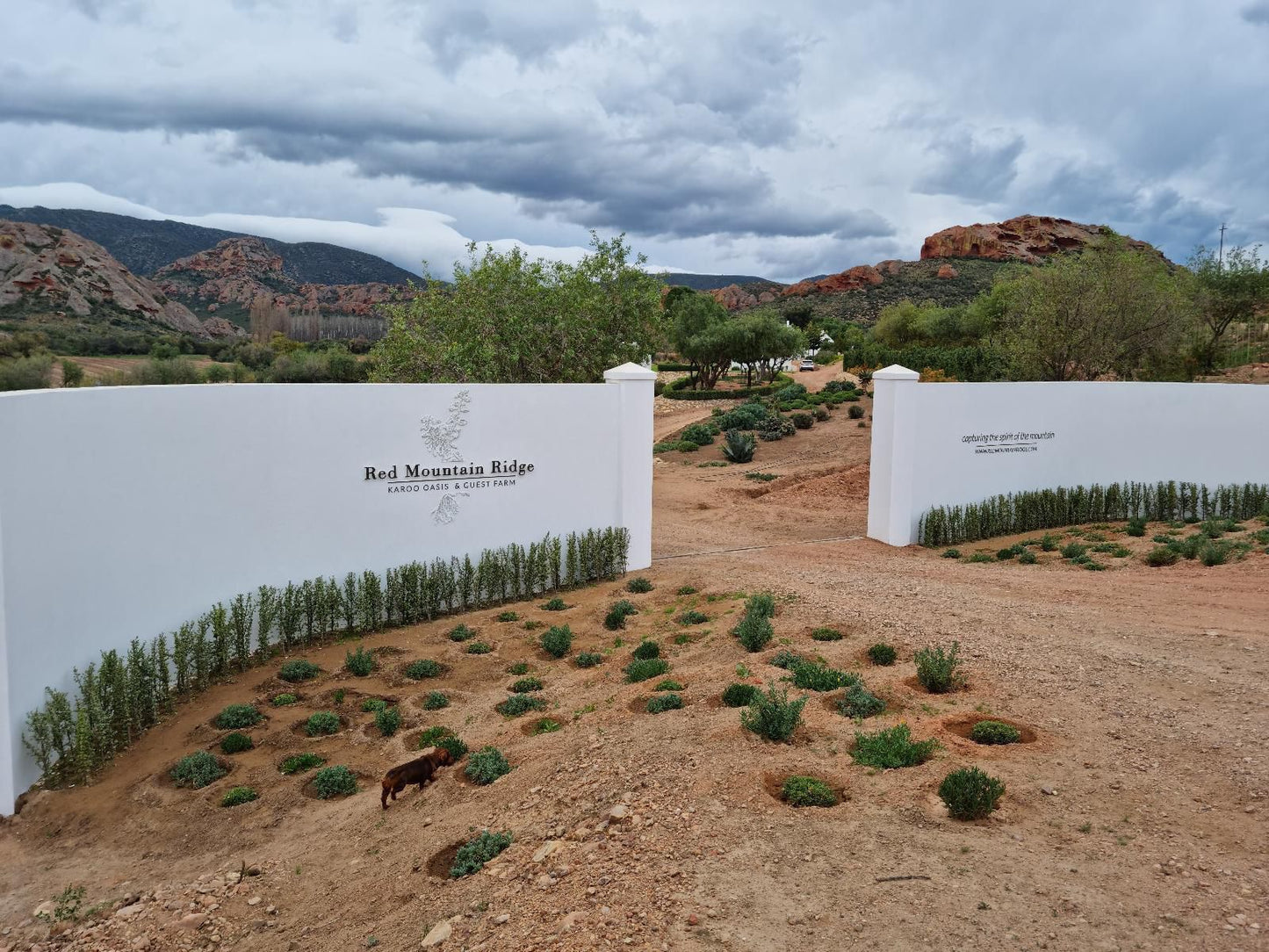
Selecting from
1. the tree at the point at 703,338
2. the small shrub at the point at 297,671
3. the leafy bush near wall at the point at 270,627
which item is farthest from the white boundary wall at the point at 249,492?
the tree at the point at 703,338

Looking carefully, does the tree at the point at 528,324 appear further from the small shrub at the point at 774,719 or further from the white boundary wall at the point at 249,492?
the small shrub at the point at 774,719

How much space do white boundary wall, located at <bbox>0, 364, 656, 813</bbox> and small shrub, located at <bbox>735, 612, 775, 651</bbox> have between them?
3.98 m

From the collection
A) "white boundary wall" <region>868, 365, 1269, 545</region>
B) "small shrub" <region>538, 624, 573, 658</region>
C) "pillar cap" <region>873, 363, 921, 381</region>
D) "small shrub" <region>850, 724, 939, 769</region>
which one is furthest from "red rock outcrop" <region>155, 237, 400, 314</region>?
"small shrub" <region>850, 724, 939, 769</region>

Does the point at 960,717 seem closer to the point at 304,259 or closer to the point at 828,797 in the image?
the point at 828,797

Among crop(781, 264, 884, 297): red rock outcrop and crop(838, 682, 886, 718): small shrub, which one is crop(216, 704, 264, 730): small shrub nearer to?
crop(838, 682, 886, 718): small shrub

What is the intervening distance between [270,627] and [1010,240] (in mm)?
124913

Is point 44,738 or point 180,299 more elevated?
point 180,299

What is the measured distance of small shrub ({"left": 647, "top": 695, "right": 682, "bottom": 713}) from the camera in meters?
6.85

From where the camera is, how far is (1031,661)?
25.3 feet

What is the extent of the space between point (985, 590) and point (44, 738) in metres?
10.0

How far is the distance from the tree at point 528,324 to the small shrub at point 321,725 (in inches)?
359

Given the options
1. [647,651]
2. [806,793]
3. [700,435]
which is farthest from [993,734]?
[700,435]

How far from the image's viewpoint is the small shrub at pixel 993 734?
609 cm

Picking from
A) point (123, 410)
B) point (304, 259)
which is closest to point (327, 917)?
point (123, 410)
